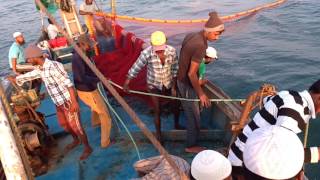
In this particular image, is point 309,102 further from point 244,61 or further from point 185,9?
point 185,9

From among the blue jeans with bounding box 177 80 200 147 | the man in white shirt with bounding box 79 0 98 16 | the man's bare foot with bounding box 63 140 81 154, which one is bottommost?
the man's bare foot with bounding box 63 140 81 154

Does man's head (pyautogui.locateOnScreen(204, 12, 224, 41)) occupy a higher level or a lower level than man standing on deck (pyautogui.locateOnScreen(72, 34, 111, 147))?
higher

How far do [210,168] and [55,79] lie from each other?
11.4ft

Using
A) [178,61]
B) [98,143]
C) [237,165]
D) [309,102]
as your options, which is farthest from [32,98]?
[309,102]

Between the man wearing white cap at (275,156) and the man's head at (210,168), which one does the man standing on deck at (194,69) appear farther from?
the man wearing white cap at (275,156)

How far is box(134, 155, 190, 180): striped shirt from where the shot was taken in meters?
3.26

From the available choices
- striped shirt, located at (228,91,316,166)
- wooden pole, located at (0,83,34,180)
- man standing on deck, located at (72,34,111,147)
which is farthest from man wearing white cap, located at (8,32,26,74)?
striped shirt, located at (228,91,316,166)

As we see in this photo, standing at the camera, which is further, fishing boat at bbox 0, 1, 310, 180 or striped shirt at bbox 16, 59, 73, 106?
fishing boat at bbox 0, 1, 310, 180

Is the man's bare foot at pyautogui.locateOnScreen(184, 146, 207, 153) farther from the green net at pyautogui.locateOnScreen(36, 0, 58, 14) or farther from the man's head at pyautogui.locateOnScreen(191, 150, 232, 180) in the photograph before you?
the green net at pyautogui.locateOnScreen(36, 0, 58, 14)

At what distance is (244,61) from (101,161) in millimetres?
7551

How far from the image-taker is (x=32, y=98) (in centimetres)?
624

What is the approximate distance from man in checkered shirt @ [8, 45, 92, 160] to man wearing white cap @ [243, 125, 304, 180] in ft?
12.2

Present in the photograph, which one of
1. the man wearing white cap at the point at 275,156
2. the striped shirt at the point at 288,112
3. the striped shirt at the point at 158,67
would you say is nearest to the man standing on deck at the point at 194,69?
the striped shirt at the point at 158,67

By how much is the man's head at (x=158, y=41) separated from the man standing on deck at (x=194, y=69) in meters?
0.32
